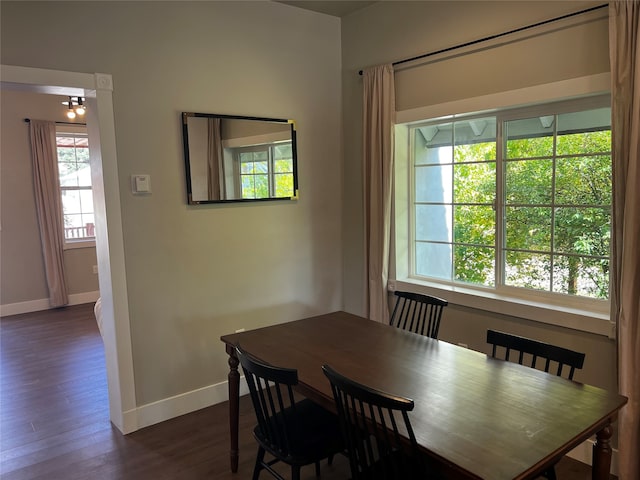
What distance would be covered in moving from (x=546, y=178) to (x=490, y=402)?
1699 mm

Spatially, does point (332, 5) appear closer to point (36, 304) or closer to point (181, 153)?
point (181, 153)

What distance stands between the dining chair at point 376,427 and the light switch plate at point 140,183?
6.34ft

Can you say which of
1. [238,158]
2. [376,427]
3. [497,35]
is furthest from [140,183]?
[497,35]

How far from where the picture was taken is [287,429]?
6.55ft

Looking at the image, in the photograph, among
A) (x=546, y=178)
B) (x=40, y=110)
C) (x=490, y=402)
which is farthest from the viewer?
(x=40, y=110)

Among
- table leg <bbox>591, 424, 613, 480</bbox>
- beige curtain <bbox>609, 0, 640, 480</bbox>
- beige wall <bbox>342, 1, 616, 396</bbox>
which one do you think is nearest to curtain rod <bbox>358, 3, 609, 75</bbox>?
beige wall <bbox>342, 1, 616, 396</bbox>

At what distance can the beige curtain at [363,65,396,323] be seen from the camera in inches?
137

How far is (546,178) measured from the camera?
285 cm

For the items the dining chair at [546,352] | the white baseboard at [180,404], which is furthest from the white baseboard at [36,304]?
the dining chair at [546,352]

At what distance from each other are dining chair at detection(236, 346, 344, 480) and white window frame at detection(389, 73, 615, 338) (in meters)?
1.43

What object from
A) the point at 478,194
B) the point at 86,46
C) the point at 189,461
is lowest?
the point at 189,461

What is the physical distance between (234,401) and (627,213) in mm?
2246

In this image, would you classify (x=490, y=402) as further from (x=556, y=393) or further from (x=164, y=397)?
(x=164, y=397)

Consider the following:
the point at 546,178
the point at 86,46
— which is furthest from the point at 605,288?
the point at 86,46
